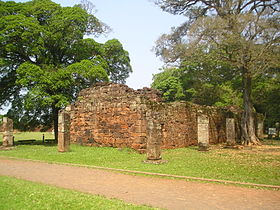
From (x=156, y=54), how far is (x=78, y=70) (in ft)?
21.7

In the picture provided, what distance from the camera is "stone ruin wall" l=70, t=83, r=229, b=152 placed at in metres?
14.7

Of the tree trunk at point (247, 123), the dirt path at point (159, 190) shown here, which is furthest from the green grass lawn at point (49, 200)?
the tree trunk at point (247, 123)

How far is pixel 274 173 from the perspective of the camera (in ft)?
29.2

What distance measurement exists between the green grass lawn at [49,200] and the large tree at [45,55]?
495 inches

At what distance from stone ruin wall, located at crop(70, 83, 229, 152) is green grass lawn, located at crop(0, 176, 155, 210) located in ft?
27.1

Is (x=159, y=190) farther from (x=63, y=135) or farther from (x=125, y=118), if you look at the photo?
(x=63, y=135)

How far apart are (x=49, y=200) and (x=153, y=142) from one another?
612 centimetres

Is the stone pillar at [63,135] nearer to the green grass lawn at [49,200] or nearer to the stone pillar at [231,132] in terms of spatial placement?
the green grass lawn at [49,200]

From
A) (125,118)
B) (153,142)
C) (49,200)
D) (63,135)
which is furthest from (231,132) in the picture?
(49,200)

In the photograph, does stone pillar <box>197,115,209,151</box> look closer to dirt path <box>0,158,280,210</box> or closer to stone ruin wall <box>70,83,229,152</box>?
stone ruin wall <box>70,83,229,152</box>

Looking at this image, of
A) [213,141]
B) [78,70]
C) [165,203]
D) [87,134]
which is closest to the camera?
[165,203]

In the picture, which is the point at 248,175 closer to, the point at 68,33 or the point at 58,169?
the point at 58,169

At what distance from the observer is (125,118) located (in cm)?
1517

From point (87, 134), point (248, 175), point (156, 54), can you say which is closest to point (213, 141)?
point (156, 54)
